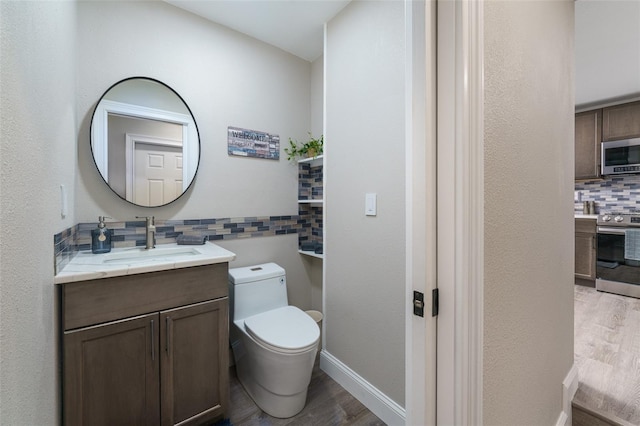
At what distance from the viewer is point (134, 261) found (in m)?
1.39

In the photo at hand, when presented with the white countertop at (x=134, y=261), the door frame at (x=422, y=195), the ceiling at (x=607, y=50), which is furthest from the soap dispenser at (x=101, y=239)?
the ceiling at (x=607, y=50)

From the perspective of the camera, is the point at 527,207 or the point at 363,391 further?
the point at 363,391

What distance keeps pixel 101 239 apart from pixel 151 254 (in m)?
0.25

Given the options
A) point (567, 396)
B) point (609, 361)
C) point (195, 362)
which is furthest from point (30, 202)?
point (609, 361)

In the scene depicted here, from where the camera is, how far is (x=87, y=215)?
1515mm

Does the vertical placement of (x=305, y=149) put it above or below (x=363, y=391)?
above

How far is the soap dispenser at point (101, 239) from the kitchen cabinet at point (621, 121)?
5.14m

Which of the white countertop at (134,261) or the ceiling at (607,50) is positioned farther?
the ceiling at (607,50)

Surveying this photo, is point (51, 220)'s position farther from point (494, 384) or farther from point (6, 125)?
point (494, 384)

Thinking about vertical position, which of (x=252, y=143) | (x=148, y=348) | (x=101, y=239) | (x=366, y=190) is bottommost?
(x=148, y=348)

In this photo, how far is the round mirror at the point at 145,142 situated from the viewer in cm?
156

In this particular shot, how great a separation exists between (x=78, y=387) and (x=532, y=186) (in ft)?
6.33

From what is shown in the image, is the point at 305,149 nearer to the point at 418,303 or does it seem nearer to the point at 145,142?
the point at 145,142

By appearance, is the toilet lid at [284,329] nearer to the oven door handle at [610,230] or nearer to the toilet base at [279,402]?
the toilet base at [279,402]
